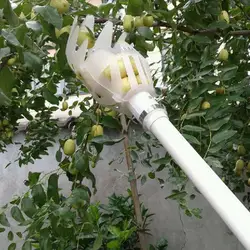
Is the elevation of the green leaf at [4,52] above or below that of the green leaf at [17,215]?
above

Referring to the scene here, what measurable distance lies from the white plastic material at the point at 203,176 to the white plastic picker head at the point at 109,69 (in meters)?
0.02

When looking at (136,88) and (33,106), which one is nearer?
(136,88)

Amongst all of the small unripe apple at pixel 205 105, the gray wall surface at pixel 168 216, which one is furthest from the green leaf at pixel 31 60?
the gray wall surface at pixel 168 216

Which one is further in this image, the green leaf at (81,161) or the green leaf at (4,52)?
the green leaf at (81,161)

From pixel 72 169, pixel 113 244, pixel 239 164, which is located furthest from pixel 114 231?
pixel 72 169

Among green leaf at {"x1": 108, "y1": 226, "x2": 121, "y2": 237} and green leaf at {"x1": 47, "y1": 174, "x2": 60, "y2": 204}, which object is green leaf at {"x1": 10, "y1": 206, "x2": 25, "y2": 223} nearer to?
green leaf at {"x1": 47, "y1": 174, "x2": 60, "y2": 204}

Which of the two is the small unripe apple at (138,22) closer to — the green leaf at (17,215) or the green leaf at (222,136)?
the green leaf at (222,136)

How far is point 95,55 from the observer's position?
52 centimetres

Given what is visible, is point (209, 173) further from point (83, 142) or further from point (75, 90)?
point (75, 90)

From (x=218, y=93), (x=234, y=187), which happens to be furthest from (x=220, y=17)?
(x=234, y=187)

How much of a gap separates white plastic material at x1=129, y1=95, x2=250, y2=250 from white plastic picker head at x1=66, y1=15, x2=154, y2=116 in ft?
0.07

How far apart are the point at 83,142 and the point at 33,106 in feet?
1.93

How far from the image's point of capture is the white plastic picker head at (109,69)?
0.51 metres

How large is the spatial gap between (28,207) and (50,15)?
36 centimetres
